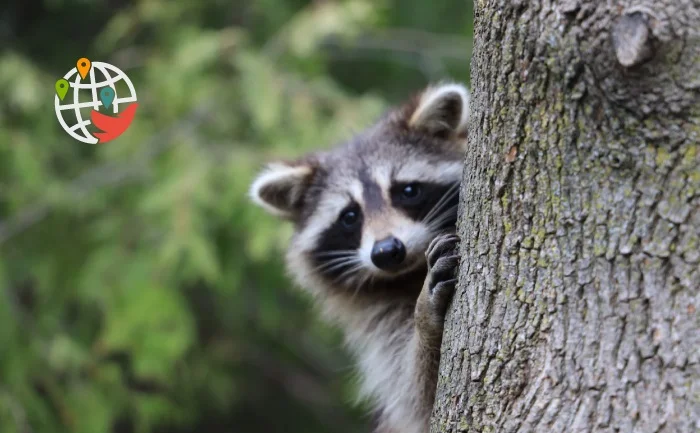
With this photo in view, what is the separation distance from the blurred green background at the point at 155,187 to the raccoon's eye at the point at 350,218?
1.64 metres

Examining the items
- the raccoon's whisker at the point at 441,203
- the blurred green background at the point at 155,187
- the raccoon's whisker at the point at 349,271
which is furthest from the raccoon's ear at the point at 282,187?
the blurred green background at the point at 155,187

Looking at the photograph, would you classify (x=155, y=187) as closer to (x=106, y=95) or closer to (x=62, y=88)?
(x=62, y=88)

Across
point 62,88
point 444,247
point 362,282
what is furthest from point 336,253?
point 62,88

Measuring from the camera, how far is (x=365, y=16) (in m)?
5.93

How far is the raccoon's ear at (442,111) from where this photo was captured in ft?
11.7

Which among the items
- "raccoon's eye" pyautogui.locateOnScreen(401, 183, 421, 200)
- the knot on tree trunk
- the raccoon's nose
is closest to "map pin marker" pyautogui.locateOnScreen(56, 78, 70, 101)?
"raccoon's eye" pyautogui.locateOnScreen(401, 183, 421, 200)

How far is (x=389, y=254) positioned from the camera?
10.1 feet

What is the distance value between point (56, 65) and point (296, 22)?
78.6 inches

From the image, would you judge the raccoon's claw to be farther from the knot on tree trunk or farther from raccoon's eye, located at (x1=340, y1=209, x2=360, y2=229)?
raccoon's eye, located at (x1=340, y1=209, x2=360, y2=229)

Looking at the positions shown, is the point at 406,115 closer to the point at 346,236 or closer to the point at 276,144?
the point at 346,236

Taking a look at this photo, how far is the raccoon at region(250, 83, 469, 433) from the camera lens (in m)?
3.14

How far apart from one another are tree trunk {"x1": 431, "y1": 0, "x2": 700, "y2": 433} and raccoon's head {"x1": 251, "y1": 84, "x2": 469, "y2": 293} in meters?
1.22

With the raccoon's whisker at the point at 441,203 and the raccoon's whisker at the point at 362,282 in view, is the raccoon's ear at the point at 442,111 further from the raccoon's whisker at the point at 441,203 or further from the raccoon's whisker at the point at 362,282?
the raccoon's whisker at the point at 362,282

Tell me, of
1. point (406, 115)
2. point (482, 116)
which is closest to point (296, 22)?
point (406, 115)
